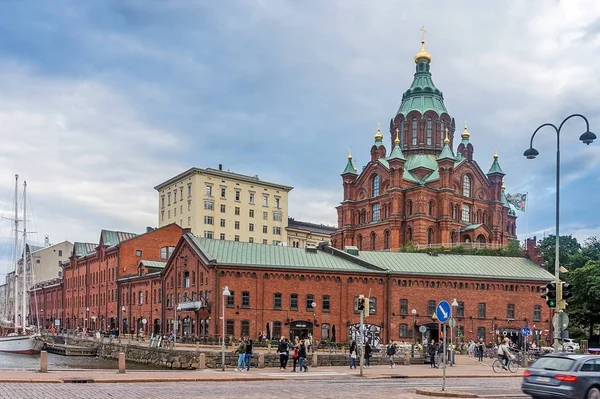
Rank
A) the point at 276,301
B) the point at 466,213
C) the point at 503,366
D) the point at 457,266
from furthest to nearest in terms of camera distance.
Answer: the point at 466,213, the point at 457,266, the point at 276,301, the point at 503,366

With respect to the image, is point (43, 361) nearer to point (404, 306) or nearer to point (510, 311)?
point (404, 306)

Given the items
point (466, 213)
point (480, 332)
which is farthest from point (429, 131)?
point (480, 332)

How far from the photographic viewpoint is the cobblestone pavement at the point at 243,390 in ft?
74.0

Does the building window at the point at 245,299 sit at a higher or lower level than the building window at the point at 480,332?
higher

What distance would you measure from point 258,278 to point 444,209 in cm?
4295

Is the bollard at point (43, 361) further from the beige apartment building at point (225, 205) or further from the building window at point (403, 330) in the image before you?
the beige apartment building at point (225, 205)

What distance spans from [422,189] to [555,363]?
8103 cm

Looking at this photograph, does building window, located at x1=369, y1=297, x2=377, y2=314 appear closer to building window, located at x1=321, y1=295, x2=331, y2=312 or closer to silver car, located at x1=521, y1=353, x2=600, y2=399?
building window, located at x1=321, y1=295, x2=331, y2=312

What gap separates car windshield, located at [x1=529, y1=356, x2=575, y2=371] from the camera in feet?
68.9

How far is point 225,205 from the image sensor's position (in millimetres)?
130250

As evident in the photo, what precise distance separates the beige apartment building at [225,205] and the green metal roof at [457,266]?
48954mm

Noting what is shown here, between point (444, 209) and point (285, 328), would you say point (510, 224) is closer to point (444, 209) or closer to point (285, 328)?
point (444, 209)

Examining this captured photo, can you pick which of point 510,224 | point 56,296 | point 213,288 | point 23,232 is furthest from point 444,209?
point 56,296

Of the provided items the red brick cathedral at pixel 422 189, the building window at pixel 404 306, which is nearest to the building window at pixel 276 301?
the building window at pixel 404 306
